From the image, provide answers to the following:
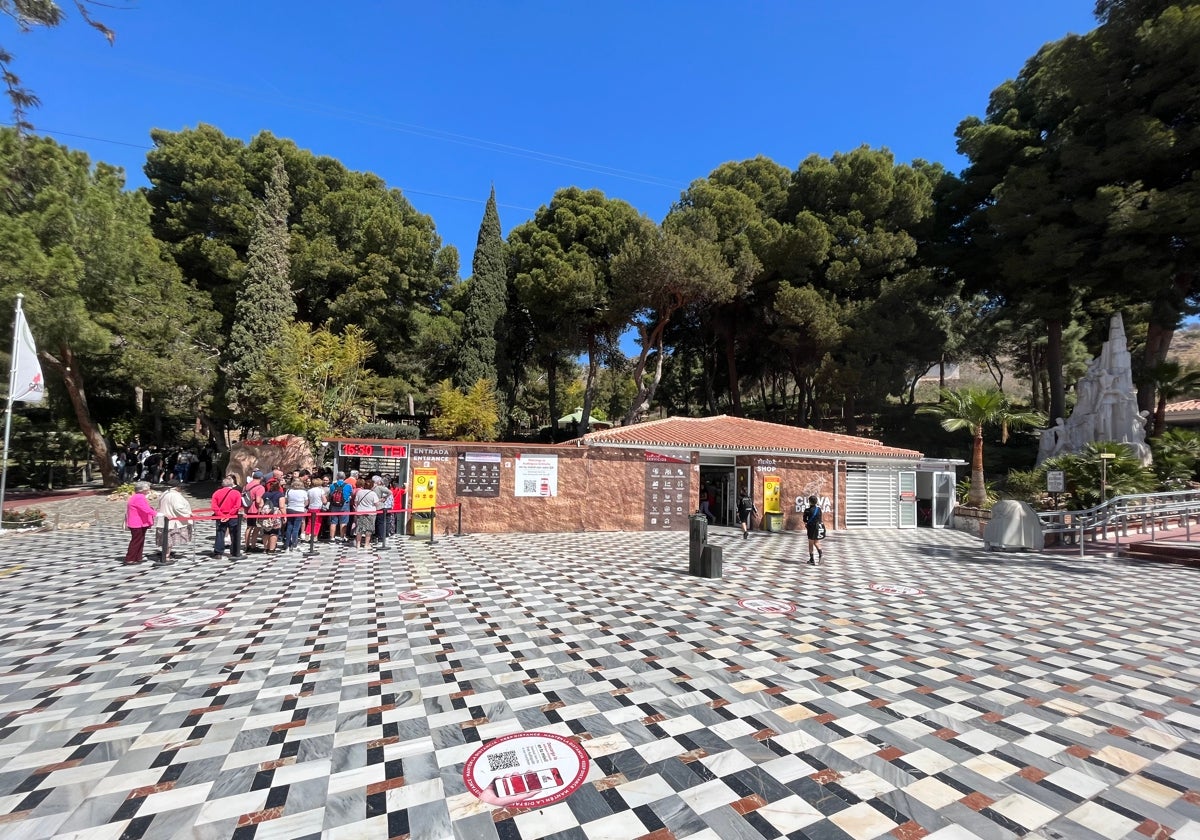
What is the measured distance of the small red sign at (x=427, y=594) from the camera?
730 centimetres

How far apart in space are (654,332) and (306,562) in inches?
749

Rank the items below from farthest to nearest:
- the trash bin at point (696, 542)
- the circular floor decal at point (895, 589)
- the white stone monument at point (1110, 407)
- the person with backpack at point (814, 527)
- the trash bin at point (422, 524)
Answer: the white stone monument at point (1110, 407) < the trash bin at point (422, 524) < the person with backpack at point (814, 527) < the trash bin at point (696, 542) < the circular floor decal at point (895, 589)

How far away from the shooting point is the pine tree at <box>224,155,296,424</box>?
788 inches

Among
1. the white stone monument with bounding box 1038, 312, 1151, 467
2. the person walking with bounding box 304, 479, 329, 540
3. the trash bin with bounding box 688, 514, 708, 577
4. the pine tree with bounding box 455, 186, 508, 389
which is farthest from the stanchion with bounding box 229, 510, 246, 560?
the white stone monument with bounding box 1038, 312, 1151, 467

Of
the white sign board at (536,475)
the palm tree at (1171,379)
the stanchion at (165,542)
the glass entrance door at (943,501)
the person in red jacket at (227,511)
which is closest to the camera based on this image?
the stanchion at (165,542)

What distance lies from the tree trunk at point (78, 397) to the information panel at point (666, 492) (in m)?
19.0

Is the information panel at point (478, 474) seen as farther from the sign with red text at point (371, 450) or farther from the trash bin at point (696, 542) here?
the trash bin at point (696, 542)

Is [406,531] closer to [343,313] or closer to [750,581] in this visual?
[750,581]

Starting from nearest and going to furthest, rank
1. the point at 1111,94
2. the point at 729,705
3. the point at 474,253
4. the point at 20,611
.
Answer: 1. the point at 729,705
2. the point at 20,611
3. the point at 1111,94
4. the point at 474,253

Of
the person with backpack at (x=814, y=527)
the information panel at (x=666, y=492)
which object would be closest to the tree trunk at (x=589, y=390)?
the information panel at (x=666, y=492)

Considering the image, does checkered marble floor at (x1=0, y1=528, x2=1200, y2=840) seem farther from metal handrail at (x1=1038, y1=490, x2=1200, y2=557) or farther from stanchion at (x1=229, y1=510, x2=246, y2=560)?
metal handrail at (x1=1038, y1=490, x2=1200, y2=557)

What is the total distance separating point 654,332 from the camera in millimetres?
25297

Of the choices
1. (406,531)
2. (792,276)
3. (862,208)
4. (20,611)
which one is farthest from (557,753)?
(862,208)

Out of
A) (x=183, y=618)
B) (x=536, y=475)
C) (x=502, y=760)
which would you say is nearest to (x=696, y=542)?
(x=536, y=475)
